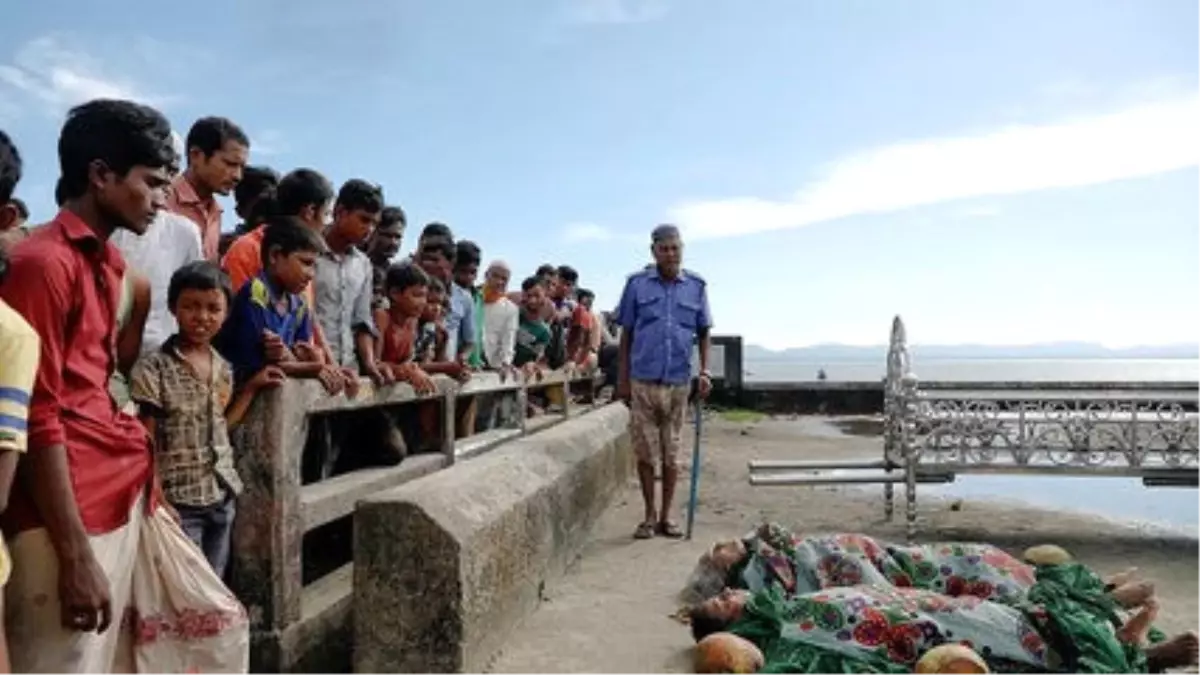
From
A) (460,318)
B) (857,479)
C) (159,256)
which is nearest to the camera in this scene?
(159,256)

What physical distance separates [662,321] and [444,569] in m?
3.36

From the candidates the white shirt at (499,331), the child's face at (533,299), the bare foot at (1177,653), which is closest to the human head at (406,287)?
the white shirt at (499,331)

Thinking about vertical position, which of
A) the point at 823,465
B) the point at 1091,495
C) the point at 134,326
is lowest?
the point at 1091,495

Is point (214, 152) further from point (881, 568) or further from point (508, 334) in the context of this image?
point (508, 334)

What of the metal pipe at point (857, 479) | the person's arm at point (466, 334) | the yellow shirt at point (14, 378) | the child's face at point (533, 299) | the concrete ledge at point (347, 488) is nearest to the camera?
the yellow shirt at point (14, 378)

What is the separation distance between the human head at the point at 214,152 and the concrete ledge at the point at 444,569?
1.36 m

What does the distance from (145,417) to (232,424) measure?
0.42 meters

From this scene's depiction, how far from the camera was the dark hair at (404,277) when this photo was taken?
4.81m

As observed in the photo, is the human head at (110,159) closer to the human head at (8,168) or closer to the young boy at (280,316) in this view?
the human head at (8,168)

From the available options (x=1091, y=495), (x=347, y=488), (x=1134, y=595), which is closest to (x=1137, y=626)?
(x=1134, y=595)

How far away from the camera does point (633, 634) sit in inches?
160

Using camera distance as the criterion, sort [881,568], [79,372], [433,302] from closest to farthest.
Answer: [79,372], [881,568], [433,302]

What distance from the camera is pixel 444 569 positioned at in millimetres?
3125

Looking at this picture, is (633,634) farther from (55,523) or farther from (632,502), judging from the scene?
(632,502)
